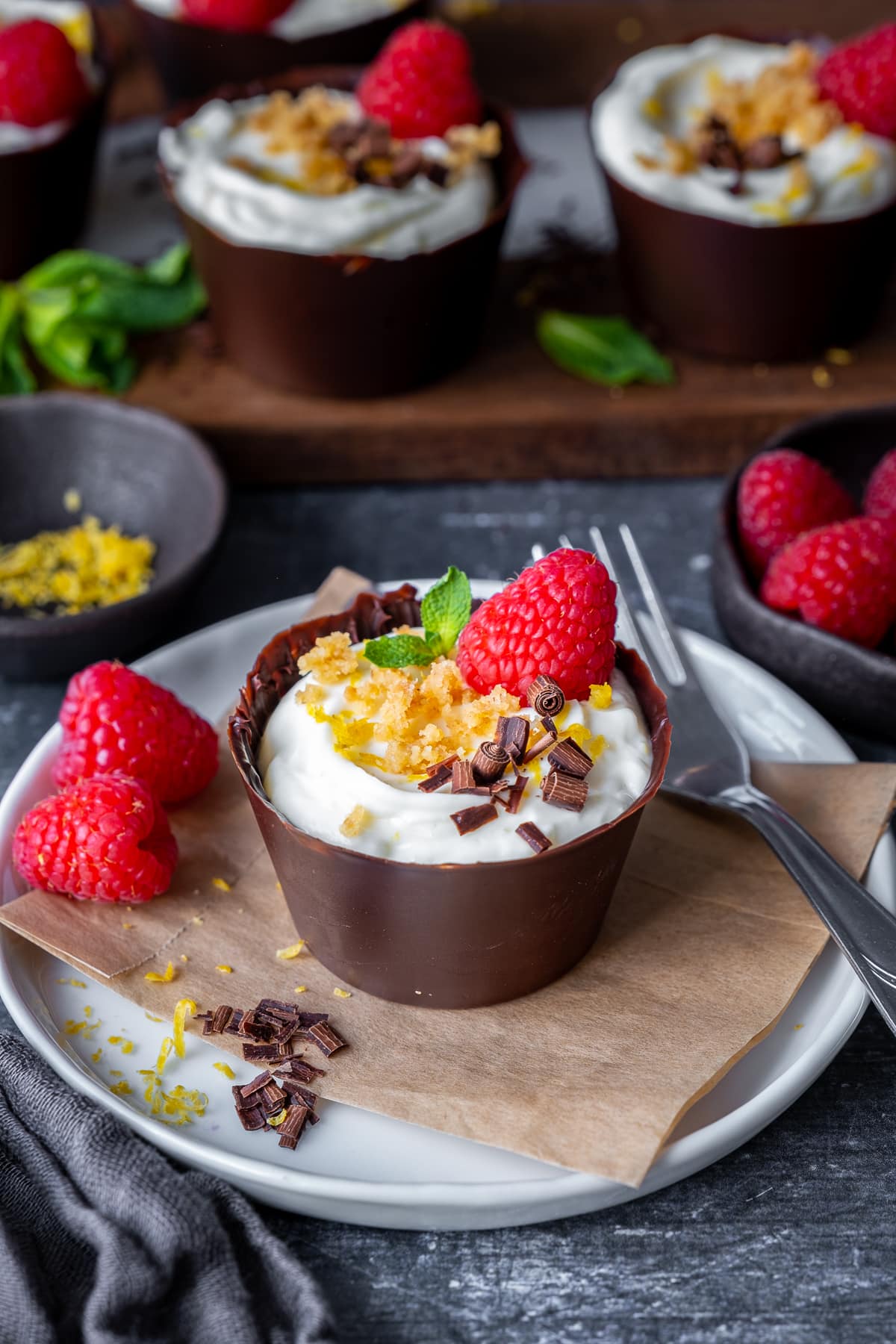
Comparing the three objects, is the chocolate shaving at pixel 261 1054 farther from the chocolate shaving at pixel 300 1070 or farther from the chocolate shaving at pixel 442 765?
the chocolate shaving at pixel 442 765

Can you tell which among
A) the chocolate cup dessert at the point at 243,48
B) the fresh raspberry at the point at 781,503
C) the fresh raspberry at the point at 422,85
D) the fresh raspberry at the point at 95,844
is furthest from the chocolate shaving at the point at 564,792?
the chocolate cup dessert at the point at 243,48

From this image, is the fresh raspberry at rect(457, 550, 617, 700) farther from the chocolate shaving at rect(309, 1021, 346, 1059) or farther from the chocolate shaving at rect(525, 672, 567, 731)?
the chocolate shaving at rect(309, 1021, 346, 1059)

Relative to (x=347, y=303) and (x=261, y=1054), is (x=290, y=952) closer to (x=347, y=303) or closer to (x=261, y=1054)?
(x=261, y=1054)

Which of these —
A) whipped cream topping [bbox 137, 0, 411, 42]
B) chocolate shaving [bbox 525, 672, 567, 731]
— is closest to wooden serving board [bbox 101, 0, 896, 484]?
whipped cream topping [bbox 137, 0, 411, 42]

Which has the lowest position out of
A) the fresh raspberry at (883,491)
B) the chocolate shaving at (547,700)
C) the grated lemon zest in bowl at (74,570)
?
the grated lemon zest in bowl at (74,570)

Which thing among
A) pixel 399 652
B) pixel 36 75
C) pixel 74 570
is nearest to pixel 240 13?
pixel 36 75

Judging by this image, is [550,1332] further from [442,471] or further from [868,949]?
[442,471]

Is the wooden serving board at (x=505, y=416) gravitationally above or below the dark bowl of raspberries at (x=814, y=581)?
below
